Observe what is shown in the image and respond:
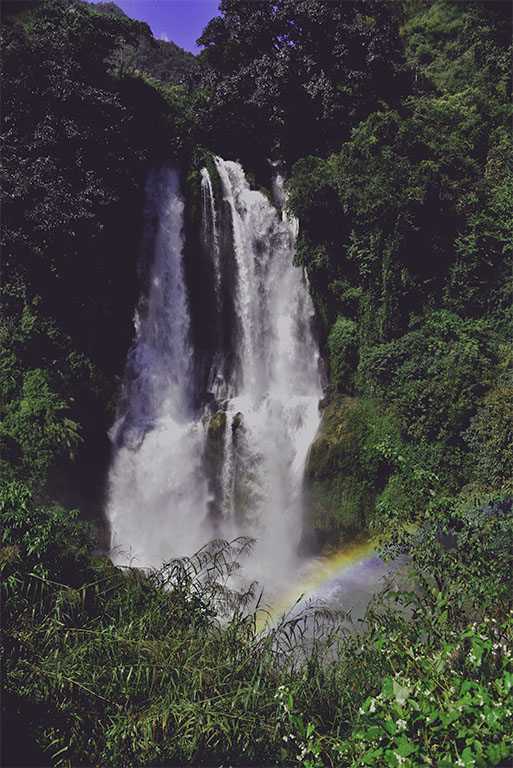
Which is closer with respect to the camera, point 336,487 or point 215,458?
point 336,487

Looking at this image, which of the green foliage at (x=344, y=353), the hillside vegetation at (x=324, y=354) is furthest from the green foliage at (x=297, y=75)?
the green foliage at (x=344, y=353)

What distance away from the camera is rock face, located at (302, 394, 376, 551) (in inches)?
392

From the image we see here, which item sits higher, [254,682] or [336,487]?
[336,487]

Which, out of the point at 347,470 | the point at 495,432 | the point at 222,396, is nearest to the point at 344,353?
the point at 347,470

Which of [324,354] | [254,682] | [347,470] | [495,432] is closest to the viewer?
[254,682]

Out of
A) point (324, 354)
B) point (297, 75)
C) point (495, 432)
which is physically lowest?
point (495, 432)

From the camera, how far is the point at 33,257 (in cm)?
1069

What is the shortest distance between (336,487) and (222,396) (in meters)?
4.15

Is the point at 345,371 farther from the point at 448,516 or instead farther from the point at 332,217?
the point at 448,516

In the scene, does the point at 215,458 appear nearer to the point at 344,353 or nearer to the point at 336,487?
the point at 336,487

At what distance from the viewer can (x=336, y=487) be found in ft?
33.4

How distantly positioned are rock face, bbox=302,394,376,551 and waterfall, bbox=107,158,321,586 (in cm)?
33

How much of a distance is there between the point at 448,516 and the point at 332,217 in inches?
380

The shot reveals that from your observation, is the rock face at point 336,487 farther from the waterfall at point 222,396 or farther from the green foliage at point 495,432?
the green foliage at point 495,432
